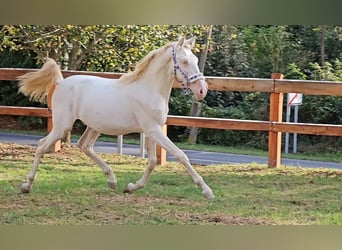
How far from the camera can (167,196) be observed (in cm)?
390

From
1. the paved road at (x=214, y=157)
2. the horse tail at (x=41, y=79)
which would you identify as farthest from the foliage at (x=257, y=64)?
the horse tail at (x=41, y=79)

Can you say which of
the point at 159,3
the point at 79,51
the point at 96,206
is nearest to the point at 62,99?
the point at 96,206

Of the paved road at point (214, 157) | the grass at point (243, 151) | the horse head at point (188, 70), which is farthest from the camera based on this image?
the grass at point (243, 151)

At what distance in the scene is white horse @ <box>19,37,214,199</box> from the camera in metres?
3.63

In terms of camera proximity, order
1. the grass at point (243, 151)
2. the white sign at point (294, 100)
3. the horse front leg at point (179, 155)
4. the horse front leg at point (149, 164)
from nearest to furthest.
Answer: the horse front leg at point (179, 155)
the horse front leg at point (149, 164)
the white sign at point (294, 100)
the grass at point (243, 151)

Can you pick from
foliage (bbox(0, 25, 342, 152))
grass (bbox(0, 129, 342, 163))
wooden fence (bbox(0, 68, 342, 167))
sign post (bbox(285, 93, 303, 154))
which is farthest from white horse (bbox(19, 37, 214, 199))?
sign post (bbox(285, 93, 303, 154))

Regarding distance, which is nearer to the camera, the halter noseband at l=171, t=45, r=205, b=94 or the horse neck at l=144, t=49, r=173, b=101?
the halter noseband at l=171, t=45, r=205, b=94

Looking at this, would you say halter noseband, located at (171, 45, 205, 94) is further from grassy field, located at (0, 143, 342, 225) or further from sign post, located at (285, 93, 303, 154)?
sign post, located at (285, 93, 303, 154)

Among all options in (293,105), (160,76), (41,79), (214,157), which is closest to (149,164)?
(160,76)

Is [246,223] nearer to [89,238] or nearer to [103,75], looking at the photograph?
[89,238]

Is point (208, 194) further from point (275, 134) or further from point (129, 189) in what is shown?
point (275, 134)

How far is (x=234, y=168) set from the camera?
16.4 feet

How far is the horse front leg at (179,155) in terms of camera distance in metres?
3.62

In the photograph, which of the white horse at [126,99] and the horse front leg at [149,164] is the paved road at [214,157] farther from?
the white horse at [126,99]
